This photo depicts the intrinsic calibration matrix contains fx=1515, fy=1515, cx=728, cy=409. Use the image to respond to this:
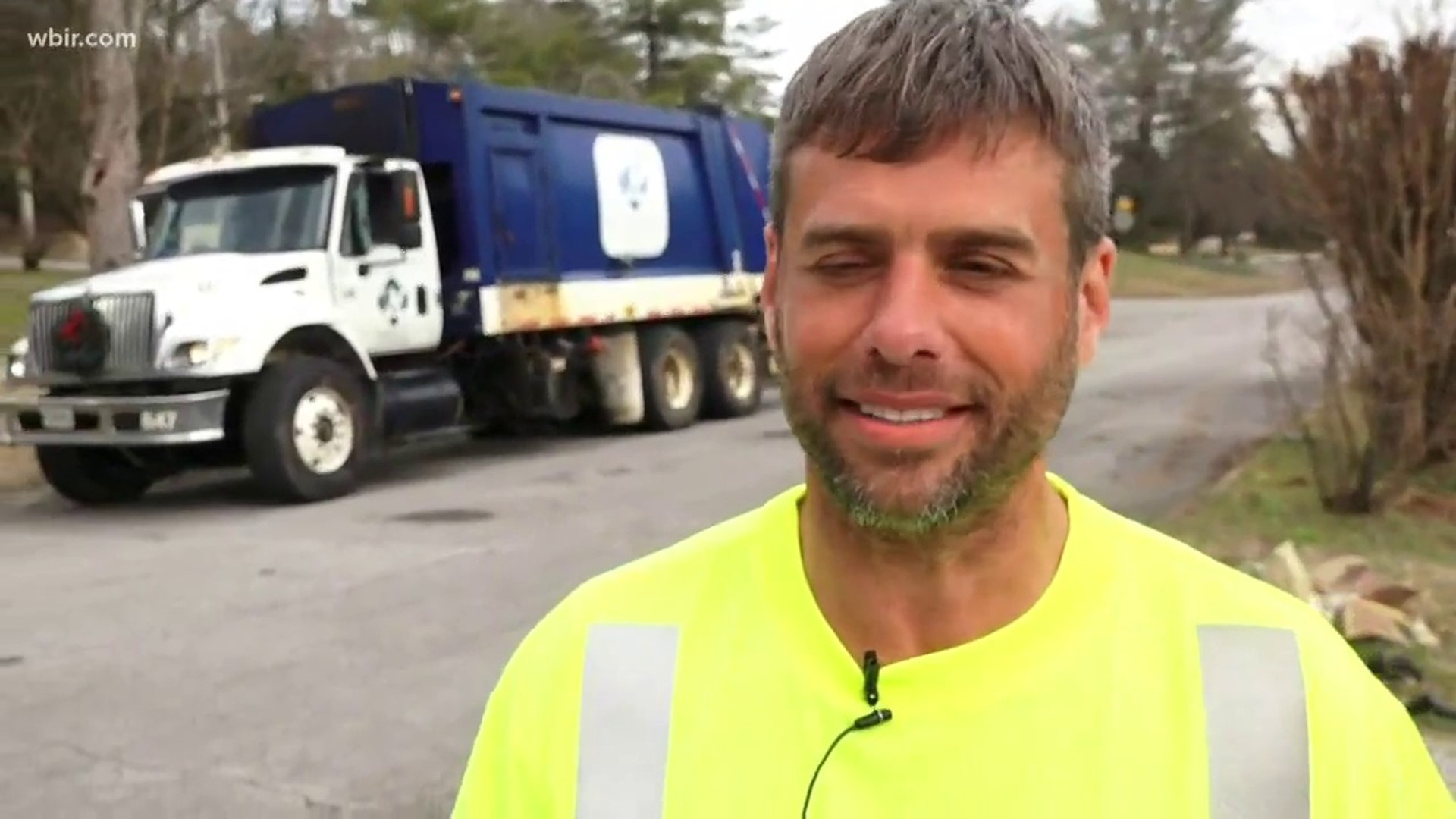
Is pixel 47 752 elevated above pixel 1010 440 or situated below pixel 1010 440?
below

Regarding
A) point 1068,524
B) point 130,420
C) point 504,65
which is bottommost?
point 130,420

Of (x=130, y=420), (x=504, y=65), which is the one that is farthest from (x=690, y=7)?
(x=130, y=420)

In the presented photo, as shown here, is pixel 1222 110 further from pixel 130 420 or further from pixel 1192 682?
pixel 1192 682

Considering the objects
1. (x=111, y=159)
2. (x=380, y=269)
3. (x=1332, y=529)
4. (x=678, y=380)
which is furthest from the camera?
(x=678, y=380)

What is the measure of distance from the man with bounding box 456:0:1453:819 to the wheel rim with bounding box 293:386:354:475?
9550 millimetres

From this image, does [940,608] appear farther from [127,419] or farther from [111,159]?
[111,159]

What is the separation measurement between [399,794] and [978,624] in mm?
3566

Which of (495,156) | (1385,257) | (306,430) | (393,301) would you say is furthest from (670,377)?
(1385,257)

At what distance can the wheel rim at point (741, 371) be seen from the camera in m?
16.6

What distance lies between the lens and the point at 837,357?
1.58 m

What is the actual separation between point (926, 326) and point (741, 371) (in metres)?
15.3

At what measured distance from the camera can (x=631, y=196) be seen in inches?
587

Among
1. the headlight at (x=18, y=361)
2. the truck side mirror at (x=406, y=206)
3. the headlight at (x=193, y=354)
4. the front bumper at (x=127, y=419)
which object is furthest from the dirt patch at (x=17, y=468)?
the truck side mirror at (x=406, y=206)

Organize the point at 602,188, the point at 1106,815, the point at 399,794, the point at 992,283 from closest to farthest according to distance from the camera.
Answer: the point at 1106,815
the point at 992,283
the point at 399,794
the point at 602,188
